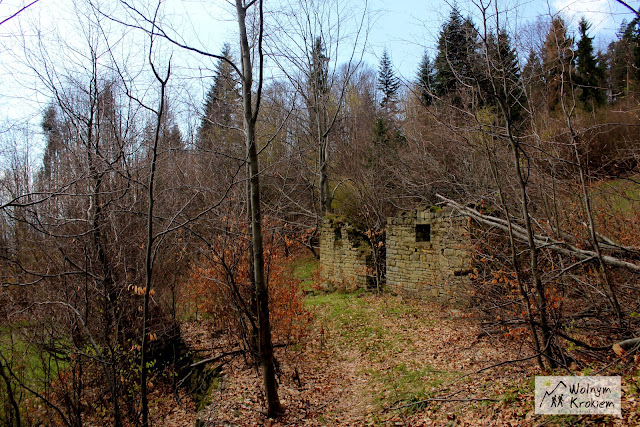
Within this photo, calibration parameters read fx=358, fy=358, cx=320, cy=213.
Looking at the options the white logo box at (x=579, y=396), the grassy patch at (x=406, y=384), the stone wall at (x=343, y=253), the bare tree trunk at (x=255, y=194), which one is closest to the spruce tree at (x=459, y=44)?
the bare tree trunk at (x=255, y=194)

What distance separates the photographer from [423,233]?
31.2 feet

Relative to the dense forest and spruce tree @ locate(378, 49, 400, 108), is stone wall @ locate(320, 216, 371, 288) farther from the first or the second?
spruce tree @ locate(378, 49, 400, 108)

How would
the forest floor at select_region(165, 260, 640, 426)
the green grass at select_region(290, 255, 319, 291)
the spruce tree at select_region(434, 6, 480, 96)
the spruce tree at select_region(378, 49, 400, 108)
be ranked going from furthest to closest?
the spruce tree at select_region(378, 49, 400, 108)
the green grass at select_region(290, 255, 319, 291)
the spruce tree at select_region(434, 6, 480, 96)
the forest floor at select_region(165, 260, 640, 426)

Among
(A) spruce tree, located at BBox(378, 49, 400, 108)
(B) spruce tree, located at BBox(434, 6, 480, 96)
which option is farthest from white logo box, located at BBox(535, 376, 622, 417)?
(A) spruce tree, located at BBox(378, 49, 400, 108)

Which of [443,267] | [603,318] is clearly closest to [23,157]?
[443,267]

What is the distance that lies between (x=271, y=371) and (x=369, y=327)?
3906mm

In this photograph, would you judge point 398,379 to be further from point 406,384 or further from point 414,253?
point 414,253

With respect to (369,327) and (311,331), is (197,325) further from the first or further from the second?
(369,327)

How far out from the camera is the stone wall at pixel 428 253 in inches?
320

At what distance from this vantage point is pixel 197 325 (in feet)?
28.3

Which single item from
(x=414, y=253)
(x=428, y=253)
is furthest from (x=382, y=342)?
(x=414, y=253)

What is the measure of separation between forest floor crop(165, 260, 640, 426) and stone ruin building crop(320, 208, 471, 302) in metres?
0.79

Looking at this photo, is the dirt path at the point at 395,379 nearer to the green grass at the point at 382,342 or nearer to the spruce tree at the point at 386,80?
the green grass at the point at 382,342

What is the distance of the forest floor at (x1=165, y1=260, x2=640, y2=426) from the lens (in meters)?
3.45
